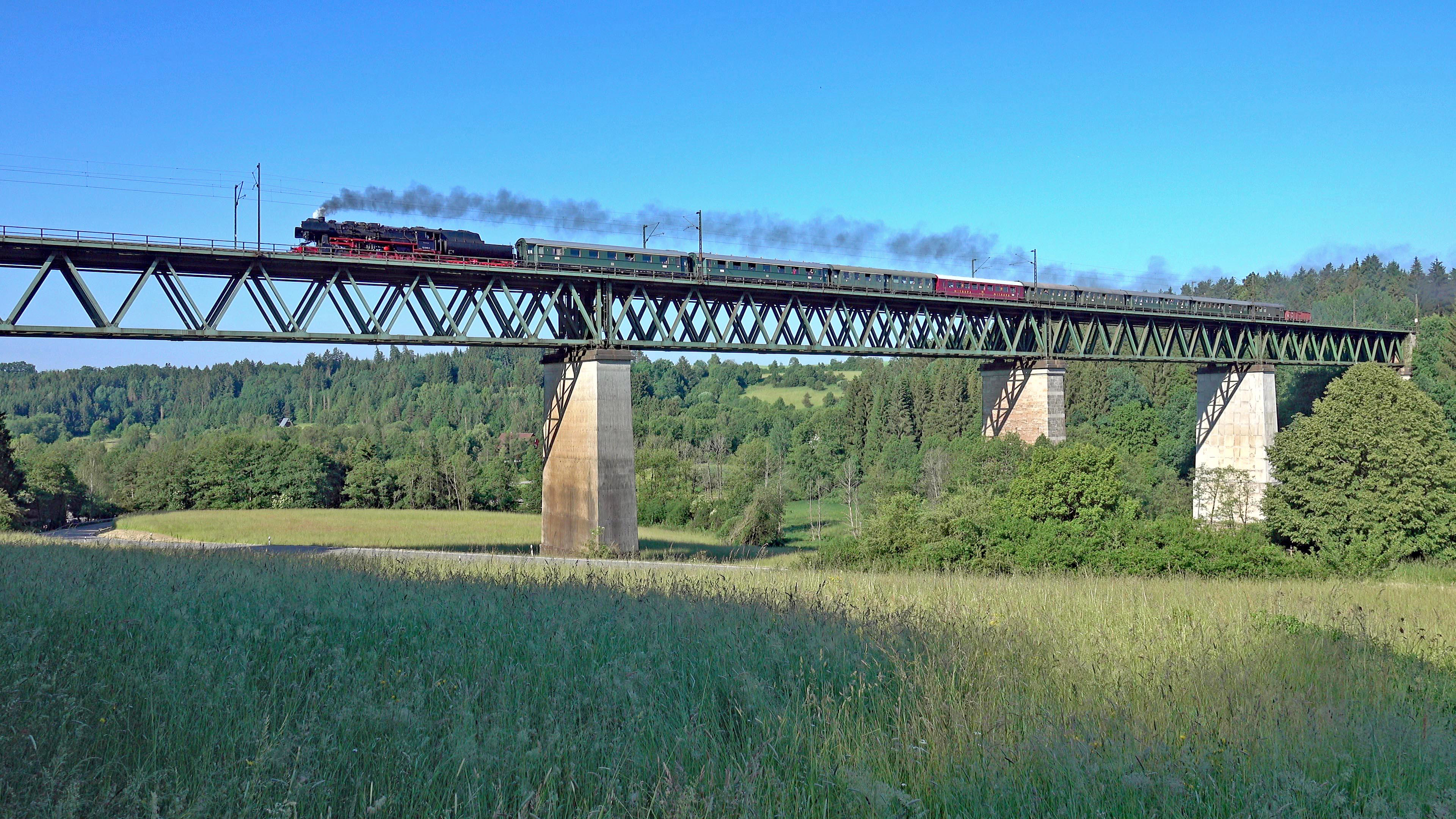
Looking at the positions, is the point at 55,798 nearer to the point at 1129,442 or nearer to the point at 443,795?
the point at 443,795

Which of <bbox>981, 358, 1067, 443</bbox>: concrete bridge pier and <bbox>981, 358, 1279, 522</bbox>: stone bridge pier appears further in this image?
<bbox>981, 358, 1279, 522</bbox>: stone bridge pier

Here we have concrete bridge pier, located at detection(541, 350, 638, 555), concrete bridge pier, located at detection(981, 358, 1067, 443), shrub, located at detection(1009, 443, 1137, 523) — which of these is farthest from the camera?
concrete bridge pier, located at detection(981, 358, 1067, 443)

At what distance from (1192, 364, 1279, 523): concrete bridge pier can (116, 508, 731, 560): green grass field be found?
129 ft

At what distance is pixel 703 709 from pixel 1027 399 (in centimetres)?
5991

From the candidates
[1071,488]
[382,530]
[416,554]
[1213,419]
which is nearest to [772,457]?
[1213,419]

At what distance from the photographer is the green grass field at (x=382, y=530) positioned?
56.3m

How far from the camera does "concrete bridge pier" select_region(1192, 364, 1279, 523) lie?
239 feet

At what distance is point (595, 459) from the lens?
43.8m

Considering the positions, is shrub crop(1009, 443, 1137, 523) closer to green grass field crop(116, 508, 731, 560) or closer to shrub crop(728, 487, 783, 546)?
green grass field crop(116, 508, 731, 560)

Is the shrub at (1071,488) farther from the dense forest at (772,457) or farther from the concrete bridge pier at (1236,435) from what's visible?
the concrete bridge pier at (1236,435)

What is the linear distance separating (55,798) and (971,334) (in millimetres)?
58078

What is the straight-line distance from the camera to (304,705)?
632 centimetres

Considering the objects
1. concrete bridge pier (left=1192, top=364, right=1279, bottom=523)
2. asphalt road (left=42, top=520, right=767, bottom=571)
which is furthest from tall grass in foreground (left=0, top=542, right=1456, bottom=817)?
concrete bridge pier (left=1192, top=364, right=1279, bottom=523)

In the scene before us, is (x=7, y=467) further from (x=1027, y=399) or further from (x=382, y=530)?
(x=1027, y=399)
